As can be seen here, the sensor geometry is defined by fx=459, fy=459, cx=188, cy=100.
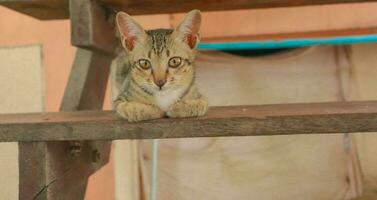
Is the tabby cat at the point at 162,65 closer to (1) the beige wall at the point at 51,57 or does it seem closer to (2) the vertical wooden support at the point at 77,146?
(2) the vertical wooden support at the point at 77,146

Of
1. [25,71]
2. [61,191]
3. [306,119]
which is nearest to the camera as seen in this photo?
[306,119]

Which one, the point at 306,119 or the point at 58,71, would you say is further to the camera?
the point at 58,71

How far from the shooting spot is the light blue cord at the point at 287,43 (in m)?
1.58

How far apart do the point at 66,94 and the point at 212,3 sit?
0.39 m

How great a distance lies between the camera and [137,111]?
776mm

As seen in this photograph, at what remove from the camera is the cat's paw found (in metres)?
0.79

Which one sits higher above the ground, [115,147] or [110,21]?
[110,21]

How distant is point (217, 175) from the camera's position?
182cm

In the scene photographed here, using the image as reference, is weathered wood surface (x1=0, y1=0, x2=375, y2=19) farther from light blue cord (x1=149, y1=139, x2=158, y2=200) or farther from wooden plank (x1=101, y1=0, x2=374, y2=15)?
light blue cord (x1=149, y1=139, x2=158, y2=200)

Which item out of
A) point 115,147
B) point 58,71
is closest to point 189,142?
point 115,147

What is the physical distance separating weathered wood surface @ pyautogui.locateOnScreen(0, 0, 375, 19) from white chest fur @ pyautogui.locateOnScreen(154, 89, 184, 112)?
25 cm

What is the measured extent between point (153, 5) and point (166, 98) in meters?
0.30

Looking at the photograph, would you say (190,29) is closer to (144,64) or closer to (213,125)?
(144,64)

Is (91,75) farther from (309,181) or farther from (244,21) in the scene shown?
(309,181)
